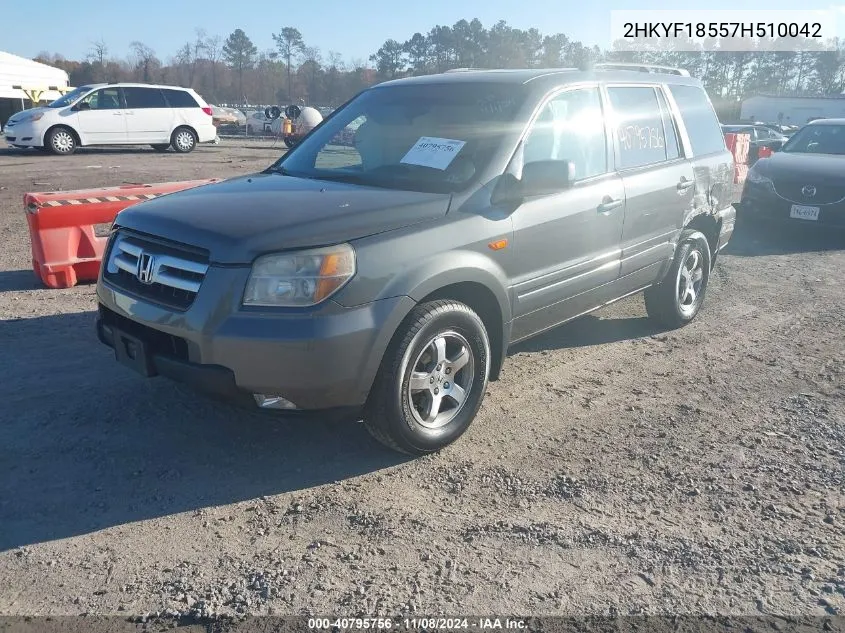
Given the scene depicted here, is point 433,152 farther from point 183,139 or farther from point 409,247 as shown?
point 183,139

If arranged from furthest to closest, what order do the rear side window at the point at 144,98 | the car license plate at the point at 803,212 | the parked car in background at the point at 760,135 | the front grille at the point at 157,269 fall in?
the parked car in background at the point at 760,135 < the rear side window at the point at 144,98 < the car license plate at the point at 803,212 < the front grille at the point at 157,269

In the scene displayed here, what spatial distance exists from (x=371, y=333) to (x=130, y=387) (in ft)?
6.52

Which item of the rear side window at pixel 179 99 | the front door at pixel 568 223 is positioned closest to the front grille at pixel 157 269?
the front door at pixel 568 223

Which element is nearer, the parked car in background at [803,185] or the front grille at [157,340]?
the front grille at [157,340]

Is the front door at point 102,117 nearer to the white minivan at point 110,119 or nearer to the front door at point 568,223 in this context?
the white minivan at point 110,119

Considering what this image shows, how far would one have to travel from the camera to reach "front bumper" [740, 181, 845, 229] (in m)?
9.34

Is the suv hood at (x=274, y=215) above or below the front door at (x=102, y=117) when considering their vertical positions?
below

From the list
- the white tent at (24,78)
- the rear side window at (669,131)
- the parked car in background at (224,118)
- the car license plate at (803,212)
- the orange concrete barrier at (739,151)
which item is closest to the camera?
the rear side window at (669,131)

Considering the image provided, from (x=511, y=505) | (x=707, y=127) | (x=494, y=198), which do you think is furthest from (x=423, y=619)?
(x=707, y=127)

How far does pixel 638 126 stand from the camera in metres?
5.15

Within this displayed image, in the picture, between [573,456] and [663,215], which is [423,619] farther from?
[663,215]

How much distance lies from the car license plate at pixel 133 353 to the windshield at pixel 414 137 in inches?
58.9

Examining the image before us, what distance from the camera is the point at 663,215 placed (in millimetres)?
5312

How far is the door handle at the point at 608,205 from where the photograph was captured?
4629 mm
